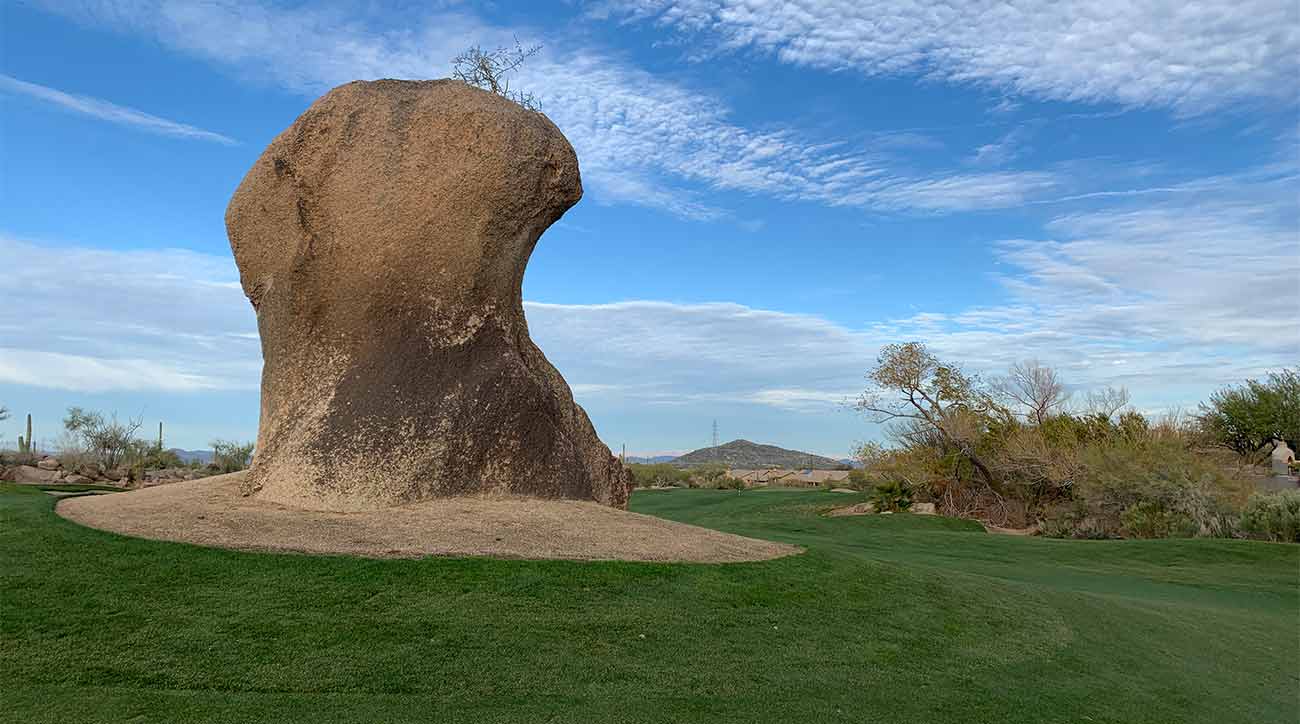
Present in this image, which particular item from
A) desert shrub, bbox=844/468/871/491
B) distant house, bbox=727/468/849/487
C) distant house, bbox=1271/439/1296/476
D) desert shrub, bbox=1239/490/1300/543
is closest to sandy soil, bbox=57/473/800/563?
desert shrub, bbox=1239/490/1300/543

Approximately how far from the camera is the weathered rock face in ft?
30.1

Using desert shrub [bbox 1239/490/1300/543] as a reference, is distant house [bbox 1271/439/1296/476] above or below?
above

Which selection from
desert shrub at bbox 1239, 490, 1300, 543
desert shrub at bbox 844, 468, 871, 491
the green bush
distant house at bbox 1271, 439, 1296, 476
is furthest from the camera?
desert shrub at bbox 844, 468, 871, 491

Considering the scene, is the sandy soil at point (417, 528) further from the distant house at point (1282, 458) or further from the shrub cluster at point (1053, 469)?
the distant house at point (1282, 458)

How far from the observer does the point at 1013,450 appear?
25500mm

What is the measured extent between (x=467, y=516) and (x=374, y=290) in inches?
107

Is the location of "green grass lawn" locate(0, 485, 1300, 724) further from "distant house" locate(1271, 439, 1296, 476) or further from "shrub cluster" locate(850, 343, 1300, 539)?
"distant house" locate(1271, 439, 1296, 476)

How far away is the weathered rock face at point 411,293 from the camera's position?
9.19 m

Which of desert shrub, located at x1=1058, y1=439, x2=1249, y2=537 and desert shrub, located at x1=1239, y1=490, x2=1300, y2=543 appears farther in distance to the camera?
desert shrub, located at x1=1058, y1=439, x2=1249, y2=537

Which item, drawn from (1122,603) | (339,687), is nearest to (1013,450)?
(1122,603)

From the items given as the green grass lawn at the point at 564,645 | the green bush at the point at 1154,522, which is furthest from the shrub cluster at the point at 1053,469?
the green grass lawn at the point at 564,645

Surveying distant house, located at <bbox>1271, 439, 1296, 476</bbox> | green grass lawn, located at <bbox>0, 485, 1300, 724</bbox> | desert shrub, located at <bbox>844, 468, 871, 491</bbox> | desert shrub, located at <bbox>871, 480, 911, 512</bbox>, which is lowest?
green grass lawn, located at <bbox>0, 485, 1300, 724</bbox>

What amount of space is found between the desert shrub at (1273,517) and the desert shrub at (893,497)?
8968 mm

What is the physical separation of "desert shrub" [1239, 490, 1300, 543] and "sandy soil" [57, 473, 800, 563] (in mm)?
14786
